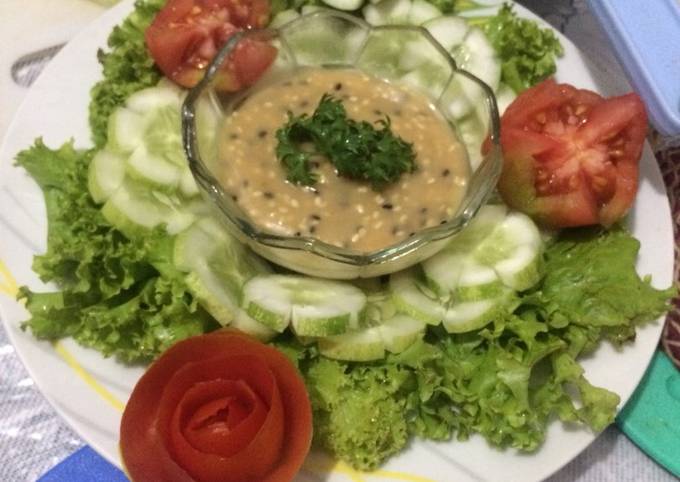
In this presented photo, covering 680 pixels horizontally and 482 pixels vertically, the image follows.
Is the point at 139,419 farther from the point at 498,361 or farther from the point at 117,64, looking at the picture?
the point at 117,64

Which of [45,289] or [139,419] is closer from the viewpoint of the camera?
[139,419]


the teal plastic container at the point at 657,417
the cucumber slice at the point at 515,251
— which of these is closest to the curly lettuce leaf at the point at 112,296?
the cucumber slice at the point at 515,251

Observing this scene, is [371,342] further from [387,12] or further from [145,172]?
[387,12]

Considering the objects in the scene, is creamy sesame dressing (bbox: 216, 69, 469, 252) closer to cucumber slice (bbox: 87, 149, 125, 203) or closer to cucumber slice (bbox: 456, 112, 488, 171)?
cucumber slice (bbox: 456, 112, 488, 171)

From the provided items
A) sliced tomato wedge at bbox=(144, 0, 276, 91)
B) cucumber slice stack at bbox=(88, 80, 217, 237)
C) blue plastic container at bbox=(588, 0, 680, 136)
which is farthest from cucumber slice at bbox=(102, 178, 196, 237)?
blue plastic container at bbox=(588, 0, 680, 136)

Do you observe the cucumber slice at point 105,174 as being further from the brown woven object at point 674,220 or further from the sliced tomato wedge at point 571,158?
the brown woven object at point 674,220

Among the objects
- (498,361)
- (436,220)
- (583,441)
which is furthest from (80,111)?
(583,441)
